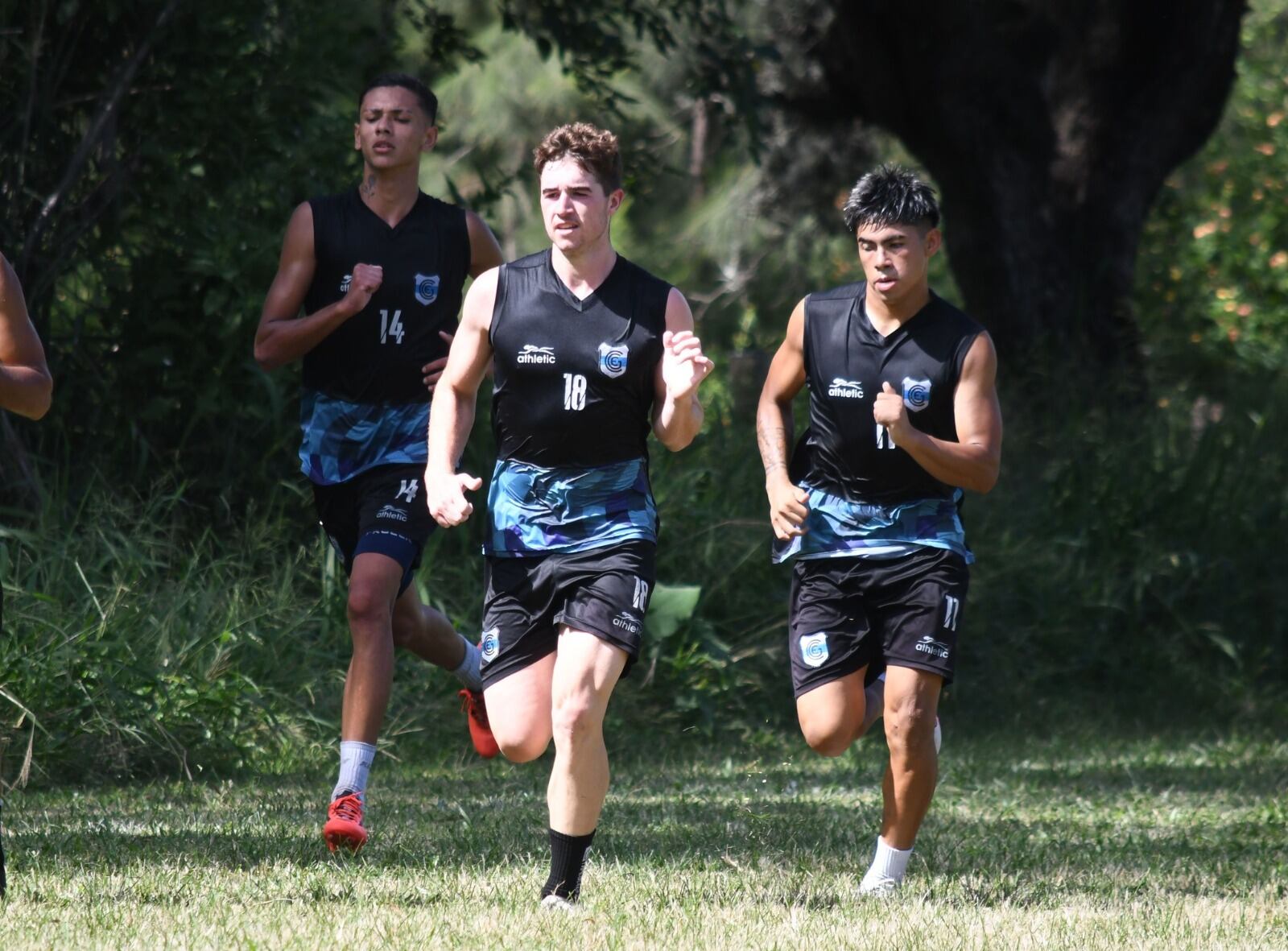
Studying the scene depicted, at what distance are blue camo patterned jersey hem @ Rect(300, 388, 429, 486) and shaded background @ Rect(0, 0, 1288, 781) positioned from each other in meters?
1.54

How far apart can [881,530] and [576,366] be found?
111cm

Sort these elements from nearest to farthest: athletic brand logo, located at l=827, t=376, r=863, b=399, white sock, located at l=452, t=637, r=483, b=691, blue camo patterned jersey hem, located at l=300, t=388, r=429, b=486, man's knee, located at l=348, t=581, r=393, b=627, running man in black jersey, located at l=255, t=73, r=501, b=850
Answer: athletic brand logo, located at l=827, t=376, r=863, b=399
man's knee, located at l=348, t=581, r=393, b=627
running man in black jersey, located at l=255, t=73, r=501, b=850
blue camo patterned jersey hem, located at l=300, t=388, r=429, b=486
white sock, located at l=452, t=637, r=483, b=691

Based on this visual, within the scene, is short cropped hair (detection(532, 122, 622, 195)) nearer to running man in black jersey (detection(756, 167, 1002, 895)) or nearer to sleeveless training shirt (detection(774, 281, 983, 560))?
running man in black jersey (detection(756, 167, 1002, 895))

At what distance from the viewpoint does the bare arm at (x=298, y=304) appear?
19.4 feet

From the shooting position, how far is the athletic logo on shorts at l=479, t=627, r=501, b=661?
16.4 feet

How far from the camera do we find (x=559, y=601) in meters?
4.92

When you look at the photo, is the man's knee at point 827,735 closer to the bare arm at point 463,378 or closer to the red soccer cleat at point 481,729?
the bare arm at point 463,378

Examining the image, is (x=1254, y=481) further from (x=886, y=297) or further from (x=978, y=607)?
(x=886, y=297)

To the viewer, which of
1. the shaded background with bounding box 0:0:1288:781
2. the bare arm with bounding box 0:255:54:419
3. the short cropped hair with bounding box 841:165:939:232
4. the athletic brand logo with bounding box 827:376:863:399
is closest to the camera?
the bare arm with bounding box 0:255:54:419

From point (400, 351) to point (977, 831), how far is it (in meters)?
2.66

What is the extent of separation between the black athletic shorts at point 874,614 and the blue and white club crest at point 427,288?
163cm

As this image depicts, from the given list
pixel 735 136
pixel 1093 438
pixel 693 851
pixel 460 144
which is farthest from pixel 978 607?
pixel 460 144

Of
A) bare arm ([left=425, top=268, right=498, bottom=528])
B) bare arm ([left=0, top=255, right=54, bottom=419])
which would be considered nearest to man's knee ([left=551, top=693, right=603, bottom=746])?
bare arm ([left=425, top=268, right=498, bottom=528])

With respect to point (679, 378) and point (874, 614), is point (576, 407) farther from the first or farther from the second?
point (874, 614)
